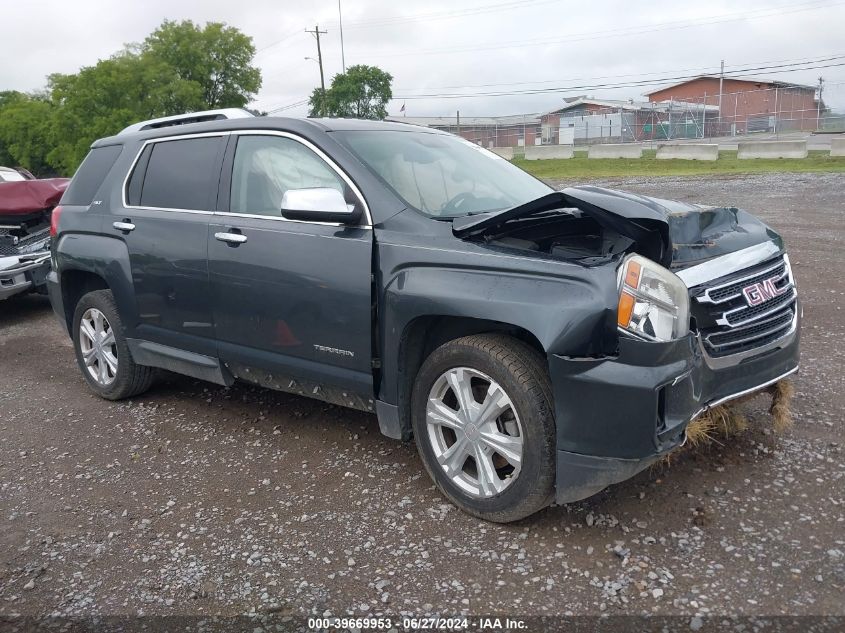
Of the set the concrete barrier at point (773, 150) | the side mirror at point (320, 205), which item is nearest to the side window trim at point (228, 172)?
the side mirror at point (320, 205)

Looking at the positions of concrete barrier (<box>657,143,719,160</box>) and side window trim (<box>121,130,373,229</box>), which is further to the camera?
concrete barrier (<box>657,143,719,160</box>)

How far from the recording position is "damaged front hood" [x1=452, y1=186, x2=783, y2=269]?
119 inches

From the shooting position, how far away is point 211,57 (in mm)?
A: 59594

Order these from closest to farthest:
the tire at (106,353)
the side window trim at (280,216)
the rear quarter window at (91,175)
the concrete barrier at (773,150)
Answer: the side window trim at (280,216) < the tire at (106,353) < the rear quarter window at (91,175) < the concrete barrier at (773,150)

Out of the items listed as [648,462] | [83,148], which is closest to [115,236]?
[648,462]

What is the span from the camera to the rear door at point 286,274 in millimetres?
3664

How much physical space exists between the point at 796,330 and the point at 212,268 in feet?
10.3

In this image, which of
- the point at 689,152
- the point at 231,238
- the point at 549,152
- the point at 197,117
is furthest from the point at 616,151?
the point at 231,238

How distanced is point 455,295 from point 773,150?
26381 mm

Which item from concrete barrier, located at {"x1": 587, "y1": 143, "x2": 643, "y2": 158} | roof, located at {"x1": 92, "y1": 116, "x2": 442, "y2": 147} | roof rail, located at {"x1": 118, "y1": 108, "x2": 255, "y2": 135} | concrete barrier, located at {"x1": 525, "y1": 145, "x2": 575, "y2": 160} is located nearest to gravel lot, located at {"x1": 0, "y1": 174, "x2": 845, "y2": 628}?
roof, located at {"x1": 92, "y1": 116, "x2": 442, "y2": 147}

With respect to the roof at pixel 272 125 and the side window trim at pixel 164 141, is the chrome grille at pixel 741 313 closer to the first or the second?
the roof at pixel 272 125

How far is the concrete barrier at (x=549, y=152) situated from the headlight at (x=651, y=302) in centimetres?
3033

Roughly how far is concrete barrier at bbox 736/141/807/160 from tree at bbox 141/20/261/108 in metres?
42.1

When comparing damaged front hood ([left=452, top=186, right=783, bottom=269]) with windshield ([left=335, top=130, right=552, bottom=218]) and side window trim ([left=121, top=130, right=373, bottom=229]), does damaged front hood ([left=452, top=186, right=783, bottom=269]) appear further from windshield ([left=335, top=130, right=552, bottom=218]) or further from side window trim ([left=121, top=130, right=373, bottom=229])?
side window trim ([left=121, top=130, right=373, bottom=229])
